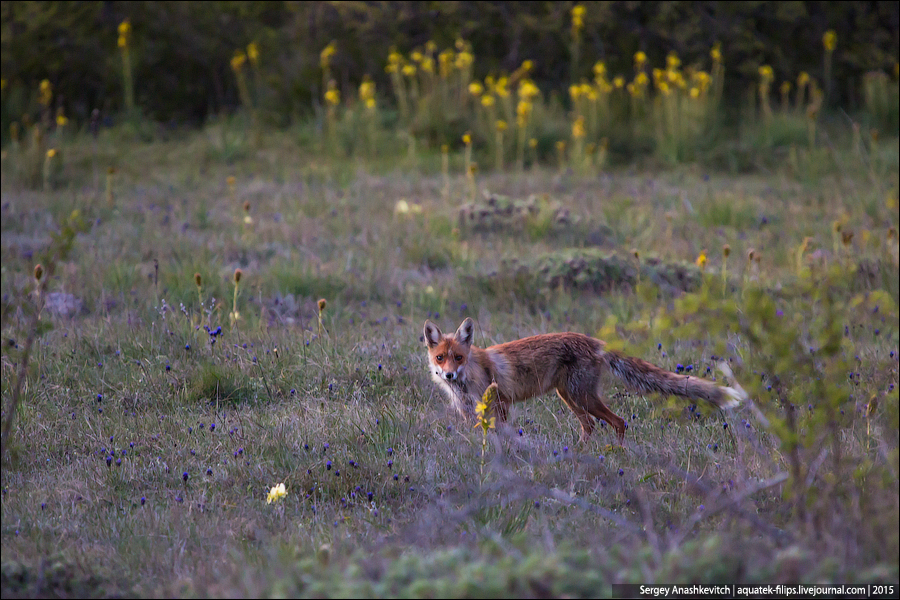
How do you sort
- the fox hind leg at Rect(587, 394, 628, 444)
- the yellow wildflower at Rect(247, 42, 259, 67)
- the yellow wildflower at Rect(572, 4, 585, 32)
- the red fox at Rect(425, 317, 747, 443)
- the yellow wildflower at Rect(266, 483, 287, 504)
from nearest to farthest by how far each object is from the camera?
the yellow wildflower at Rect(266, 483, 287, 504) < the fox hind leg at Rect(587, 394, 628, 444) < the red fox at Rect(425, 317, 747, 443) < the yellow wildflower at Rect(572, 4, 585, 32) < the yellow wildflower at Rect(247, 42, 259, 67)

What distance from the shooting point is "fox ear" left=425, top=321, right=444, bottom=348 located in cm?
443

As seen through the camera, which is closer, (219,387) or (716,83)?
(219,387)

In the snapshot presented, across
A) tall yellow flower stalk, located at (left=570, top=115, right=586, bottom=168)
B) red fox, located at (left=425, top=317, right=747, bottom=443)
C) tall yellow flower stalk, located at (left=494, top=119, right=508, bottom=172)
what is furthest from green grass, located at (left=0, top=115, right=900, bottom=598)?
tall yellow flower stalk, located at (left=494, top=119, right=508, bottom=172)

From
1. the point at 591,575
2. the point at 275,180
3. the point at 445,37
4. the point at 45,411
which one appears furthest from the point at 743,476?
the point at 445,37

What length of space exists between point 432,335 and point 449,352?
0.21m

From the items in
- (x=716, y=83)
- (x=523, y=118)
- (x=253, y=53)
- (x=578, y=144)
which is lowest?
(x=578, y=144)

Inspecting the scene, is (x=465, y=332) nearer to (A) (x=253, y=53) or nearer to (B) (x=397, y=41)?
(A) (x=253, y=53)

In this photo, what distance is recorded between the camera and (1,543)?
2.71 meters

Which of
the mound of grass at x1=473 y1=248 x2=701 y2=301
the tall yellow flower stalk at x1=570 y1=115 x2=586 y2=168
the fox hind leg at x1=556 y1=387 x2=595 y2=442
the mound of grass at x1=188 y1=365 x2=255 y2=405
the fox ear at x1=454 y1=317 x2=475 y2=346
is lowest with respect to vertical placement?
the fox hind leg at x1=556 y1=387 x2=595 y2=442

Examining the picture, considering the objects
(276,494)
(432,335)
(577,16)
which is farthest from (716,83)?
(276,494)

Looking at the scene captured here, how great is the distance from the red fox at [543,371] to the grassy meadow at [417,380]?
0.14m

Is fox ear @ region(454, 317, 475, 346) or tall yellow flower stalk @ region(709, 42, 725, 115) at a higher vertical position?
tall yellow flower stalk @ region(709, 42, 725, 115)

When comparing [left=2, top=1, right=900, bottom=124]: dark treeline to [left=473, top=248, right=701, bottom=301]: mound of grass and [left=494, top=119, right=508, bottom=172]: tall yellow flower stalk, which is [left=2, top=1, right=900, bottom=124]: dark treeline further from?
[left=473, top=248, right=701, bottom=301]: mound of grass

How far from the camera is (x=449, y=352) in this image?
14.1 feet
